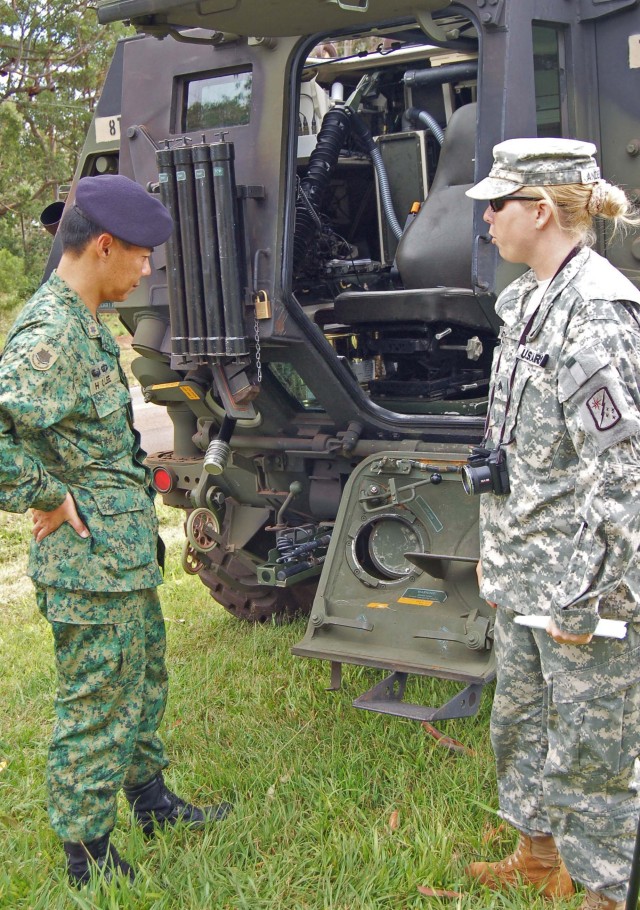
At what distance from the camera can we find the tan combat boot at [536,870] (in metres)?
2.87

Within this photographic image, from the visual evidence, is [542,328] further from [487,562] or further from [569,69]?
[569,69]

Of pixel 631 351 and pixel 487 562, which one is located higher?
pixel 631 351

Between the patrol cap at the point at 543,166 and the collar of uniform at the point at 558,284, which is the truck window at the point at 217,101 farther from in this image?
the collar of uniform at the point at 558,284

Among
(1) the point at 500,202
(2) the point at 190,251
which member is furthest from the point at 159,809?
(1) the point at 500,202

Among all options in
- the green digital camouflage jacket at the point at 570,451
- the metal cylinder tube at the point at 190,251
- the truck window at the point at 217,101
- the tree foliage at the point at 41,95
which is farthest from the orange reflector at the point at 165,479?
the tree foliage at the point at 41,95

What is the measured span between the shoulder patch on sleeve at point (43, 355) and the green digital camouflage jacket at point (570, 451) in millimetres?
1078

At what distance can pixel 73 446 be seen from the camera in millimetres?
2898

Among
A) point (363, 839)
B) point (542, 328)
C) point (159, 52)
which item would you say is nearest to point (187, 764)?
point (363, 839)

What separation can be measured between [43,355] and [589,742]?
1568 millimetres

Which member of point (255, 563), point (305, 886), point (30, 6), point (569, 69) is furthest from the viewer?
point (30, 6)

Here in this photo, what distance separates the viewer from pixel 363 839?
3.16 m

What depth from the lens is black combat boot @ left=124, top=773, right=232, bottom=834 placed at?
3338 mm

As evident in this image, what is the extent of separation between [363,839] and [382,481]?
129cm

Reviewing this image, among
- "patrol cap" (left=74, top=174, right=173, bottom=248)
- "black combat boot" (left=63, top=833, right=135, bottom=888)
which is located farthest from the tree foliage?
"black combat boot" (left=63, top=833, right=135, bottom=888)
